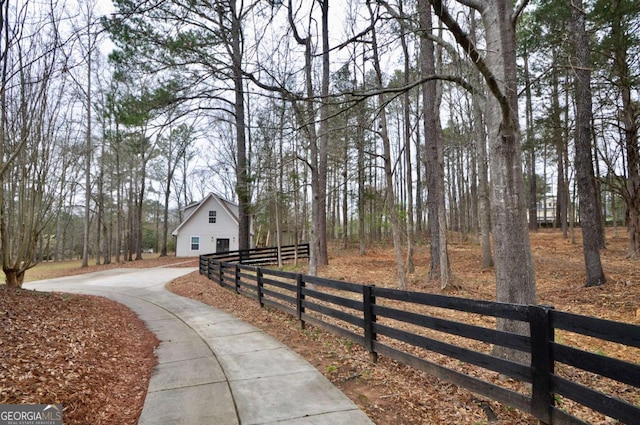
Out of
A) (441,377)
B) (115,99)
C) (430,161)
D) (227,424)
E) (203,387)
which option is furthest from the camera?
(115,99)

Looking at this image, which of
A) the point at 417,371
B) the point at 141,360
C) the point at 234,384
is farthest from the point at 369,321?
the point at 141,360

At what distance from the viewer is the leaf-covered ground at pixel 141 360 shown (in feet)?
10.7

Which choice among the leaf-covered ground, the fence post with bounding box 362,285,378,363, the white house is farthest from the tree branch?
the white house

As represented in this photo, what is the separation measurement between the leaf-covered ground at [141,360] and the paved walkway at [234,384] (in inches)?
8.0

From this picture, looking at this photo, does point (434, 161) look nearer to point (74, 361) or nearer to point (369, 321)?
point (369, 321)

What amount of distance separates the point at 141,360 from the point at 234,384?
189 centimetres

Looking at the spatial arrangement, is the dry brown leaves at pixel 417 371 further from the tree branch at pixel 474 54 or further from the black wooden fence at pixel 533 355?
the tree branch at pixel 474 54

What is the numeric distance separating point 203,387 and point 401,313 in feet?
7.66

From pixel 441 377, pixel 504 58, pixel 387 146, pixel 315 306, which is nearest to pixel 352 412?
pixel 441 377

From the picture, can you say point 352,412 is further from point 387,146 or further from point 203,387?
point 387,146

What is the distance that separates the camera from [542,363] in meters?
2.69

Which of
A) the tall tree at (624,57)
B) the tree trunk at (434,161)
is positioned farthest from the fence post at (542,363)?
the tall tree at (624,57)

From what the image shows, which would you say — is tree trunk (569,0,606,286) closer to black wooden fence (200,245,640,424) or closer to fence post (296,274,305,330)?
black wooden fence (200,245,640,424)

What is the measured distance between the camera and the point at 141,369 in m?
4.61
